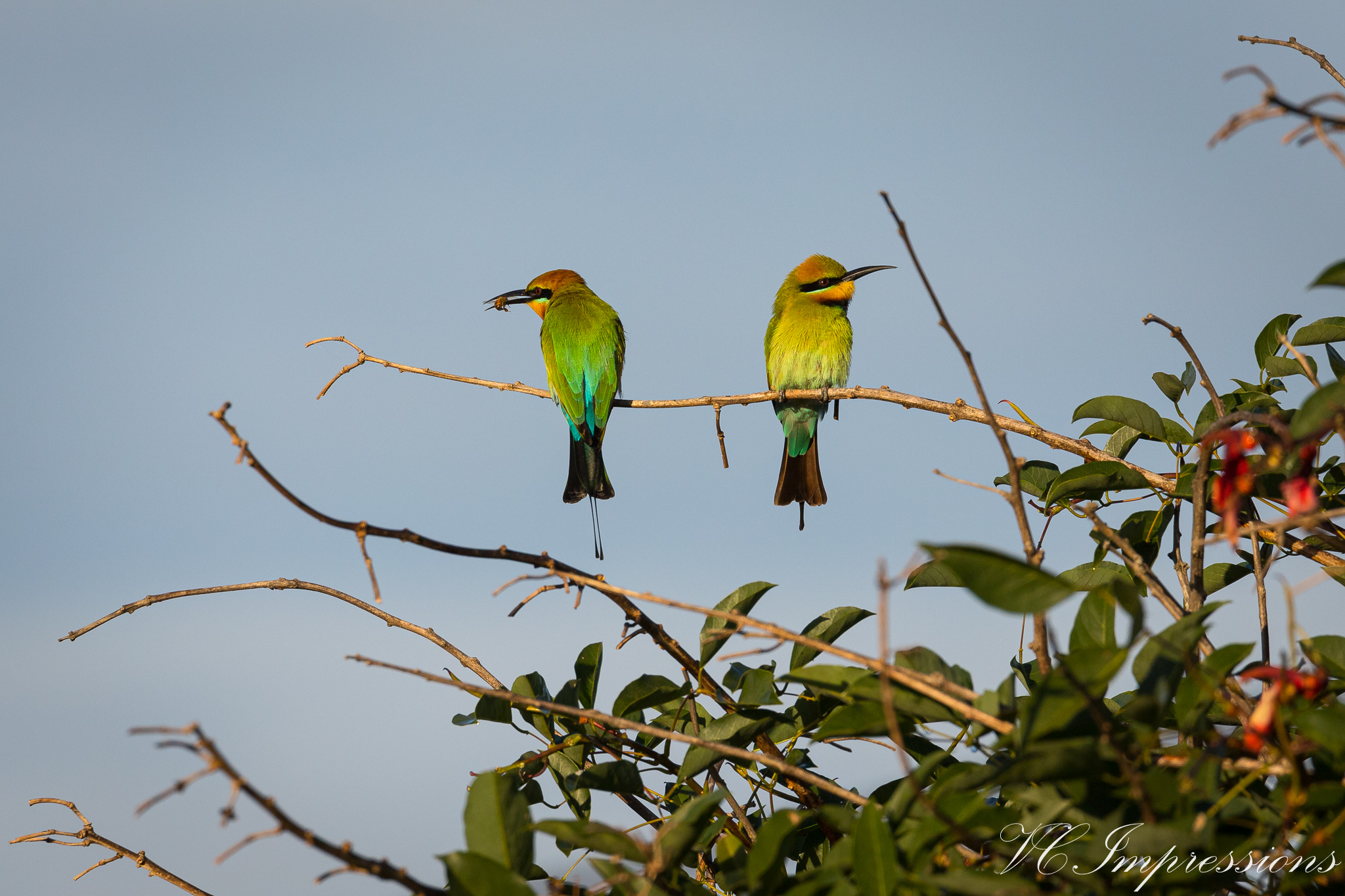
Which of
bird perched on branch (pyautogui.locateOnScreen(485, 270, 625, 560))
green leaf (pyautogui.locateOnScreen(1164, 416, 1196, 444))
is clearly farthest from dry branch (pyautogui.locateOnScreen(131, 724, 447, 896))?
bird perched on branch (pyautogui.locateOnScreen(485, 270, 625, 560))

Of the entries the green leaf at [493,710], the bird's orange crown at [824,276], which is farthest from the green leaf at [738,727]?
the bird's orange crown at [824,276]

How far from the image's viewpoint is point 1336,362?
195cm

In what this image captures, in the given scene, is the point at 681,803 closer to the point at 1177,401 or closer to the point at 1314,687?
the point at 1314,687

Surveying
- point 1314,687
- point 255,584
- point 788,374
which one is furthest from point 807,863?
point 788,374

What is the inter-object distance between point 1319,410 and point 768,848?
83 centimetres

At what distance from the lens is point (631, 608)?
1639 mm

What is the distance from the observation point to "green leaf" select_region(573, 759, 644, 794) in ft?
5.38

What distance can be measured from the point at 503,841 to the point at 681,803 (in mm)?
423

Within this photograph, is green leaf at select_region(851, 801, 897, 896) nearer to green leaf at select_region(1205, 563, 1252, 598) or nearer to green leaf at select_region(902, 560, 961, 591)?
green leaf at select_region(902, 560, 961, 591)

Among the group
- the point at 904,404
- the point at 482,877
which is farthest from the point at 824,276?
the point at 482,877

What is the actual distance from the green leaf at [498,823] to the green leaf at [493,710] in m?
0.40

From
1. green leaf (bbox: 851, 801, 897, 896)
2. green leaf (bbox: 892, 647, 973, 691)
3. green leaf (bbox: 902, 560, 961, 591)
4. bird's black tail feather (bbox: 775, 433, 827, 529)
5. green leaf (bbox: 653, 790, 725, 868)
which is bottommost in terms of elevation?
green leaf (bbox: 851, 801, 897, 896)

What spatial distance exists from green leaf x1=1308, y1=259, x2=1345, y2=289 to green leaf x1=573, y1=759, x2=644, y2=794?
1199 millimetres

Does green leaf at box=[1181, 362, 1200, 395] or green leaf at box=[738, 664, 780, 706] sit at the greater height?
green leaf at box=[1181, 362, 1200, 395]
